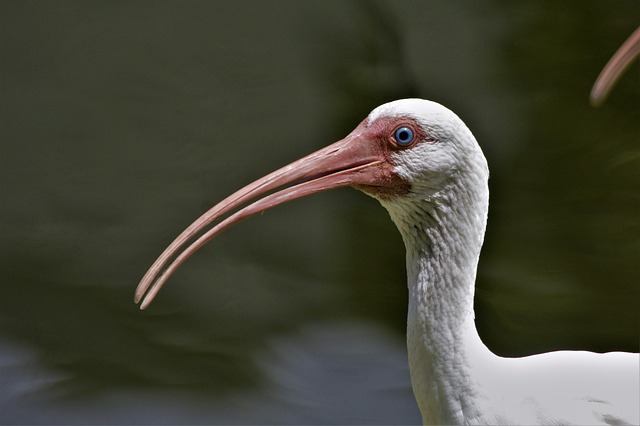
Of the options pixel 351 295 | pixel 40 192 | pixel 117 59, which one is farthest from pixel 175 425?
pixel 117 59

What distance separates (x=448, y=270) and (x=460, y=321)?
0.17 metres

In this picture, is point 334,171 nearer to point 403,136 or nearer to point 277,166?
point 403,136

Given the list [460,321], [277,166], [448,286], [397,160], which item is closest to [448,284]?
[448,286]

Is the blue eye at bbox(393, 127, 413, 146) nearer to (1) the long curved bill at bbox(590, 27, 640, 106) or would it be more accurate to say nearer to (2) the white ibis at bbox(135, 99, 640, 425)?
(2) the white ibis at bbox(135, 99, 640, 425)

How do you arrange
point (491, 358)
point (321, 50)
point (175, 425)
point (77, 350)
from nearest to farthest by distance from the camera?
point (491, 358), point (175, 425), point (77, 350), point (321, 50)

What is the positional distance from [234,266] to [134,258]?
60 centimetres

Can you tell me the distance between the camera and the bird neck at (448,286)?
3609 millimetres

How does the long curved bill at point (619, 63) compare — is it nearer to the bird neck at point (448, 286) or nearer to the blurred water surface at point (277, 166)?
the bird neck at point (448, 286)

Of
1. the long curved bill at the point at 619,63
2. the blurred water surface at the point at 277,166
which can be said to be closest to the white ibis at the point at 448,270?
the long curved bill at the point at 619,63

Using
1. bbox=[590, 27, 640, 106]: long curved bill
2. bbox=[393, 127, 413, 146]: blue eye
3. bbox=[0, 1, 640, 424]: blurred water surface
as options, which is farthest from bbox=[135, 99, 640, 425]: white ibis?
bbox=[0, 1, 640, 424]: blurred water surface

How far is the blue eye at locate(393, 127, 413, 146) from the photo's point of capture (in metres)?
3.59

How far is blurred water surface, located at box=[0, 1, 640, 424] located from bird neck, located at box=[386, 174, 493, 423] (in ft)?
9.57

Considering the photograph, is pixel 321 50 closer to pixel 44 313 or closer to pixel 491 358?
pixel 44 313

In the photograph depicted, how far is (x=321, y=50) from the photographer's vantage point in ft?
23.2
